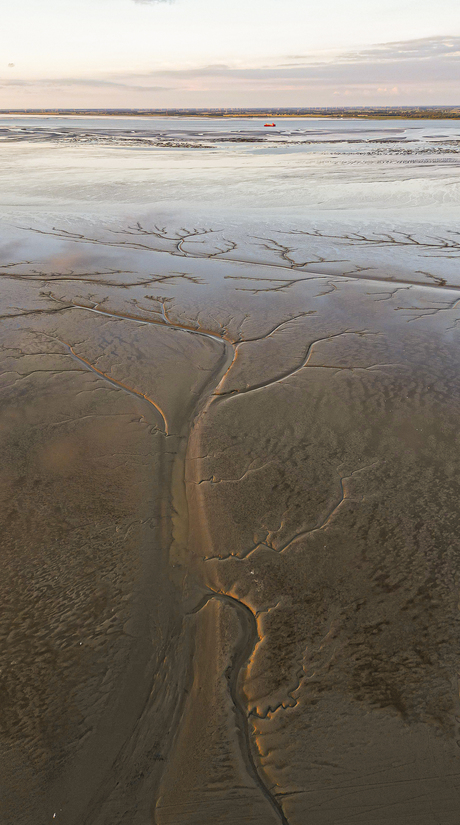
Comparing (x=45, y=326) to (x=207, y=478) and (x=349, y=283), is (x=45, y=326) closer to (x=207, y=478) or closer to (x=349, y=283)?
(x=207, y=478)

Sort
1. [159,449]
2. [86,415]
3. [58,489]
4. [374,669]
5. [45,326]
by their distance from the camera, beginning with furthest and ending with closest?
[45,326] < [86,415] < [159,449] < [58,489] < [374,669]

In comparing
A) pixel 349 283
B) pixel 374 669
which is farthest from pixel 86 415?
pixel 349 283

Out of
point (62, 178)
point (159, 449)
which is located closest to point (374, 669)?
point (159, 449)

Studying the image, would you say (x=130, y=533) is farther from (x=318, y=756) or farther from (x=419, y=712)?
(x=419, y=712)

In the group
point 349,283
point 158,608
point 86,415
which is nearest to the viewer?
point 158,608

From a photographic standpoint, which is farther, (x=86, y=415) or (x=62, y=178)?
(x=62, y=178)

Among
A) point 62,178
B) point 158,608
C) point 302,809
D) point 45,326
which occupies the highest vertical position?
point 62,178

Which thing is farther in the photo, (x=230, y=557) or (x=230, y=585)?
(x=230, y=557)

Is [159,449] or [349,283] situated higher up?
[349,283]
